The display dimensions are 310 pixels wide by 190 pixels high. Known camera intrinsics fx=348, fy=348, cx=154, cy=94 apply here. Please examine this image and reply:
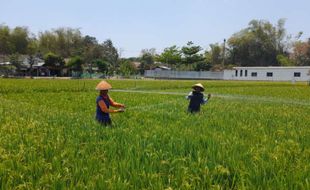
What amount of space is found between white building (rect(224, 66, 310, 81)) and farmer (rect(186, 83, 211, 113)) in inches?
1912

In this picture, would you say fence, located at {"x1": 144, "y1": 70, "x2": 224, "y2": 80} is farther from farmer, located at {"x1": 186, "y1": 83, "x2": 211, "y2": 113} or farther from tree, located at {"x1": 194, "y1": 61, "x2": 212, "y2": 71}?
farmer, located at {"x1": 186, "y1": 83, "x2": 211, "y2": 113}

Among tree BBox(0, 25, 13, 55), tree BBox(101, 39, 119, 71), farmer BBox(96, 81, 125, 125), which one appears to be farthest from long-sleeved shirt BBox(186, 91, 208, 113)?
tree BBox(101, 39, 119, 71)

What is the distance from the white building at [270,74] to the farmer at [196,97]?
48.6 m

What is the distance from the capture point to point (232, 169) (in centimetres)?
390

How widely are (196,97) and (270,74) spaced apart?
180 ft

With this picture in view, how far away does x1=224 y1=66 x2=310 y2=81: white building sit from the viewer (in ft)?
189

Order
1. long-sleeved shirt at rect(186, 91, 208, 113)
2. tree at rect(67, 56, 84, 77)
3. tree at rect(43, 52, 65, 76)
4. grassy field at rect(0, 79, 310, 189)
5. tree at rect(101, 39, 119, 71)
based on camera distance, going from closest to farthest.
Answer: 1. grassy field at rect(0, 79, 310, 189)
2. long-sleeved shirt at rect(186, 91, 208, 113)
3. tree at rect(43, 52, 65, 76)
4. tree at rect(67, 56, 84, 77)
5. tree at rect(101, 39, 119, 71)

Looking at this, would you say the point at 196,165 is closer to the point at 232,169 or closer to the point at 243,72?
the point at 232,169

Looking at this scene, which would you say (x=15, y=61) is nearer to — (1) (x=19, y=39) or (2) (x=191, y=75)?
(1) (x=19, y=39)

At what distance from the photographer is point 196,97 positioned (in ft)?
31.5

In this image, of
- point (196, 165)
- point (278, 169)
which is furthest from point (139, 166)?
point (278, 169)

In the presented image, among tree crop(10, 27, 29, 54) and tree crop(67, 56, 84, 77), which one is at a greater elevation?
tree crop(10, 27, 29, 54)

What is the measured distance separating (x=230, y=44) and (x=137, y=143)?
8050cm

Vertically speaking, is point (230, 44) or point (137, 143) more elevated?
point (230, 44)
